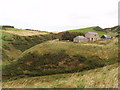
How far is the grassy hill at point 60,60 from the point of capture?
3679 centimetres

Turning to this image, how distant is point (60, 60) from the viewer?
41875 mm

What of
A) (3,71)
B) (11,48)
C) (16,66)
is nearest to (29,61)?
(16,66)

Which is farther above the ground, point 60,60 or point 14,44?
point 14,44

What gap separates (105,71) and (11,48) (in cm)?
6652

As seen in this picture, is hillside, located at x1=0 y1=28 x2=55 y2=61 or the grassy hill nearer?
the grassy hill

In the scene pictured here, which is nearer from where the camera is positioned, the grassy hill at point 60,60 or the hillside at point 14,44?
the grassy hill at point 60,60

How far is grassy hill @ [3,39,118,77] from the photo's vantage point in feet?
121

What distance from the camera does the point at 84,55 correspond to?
43.2m

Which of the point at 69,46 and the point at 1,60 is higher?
the point at 69,46

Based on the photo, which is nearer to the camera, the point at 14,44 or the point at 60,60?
the point at 60,60

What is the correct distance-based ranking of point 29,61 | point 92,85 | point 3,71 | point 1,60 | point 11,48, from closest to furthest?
point 92,85 → point 3,71 → point 29,61 → point 1,60 → point 11,48

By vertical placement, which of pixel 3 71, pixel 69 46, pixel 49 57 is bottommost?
pixel 3 71

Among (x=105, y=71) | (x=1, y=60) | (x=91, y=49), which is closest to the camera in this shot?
(x=105, y=71)

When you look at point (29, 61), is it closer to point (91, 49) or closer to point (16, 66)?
point (16, 66)
